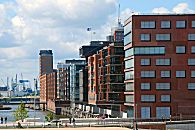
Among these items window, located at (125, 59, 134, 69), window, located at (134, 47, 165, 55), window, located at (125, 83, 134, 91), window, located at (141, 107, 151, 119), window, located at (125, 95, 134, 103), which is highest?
window, located at (134, 47, 165, 55)

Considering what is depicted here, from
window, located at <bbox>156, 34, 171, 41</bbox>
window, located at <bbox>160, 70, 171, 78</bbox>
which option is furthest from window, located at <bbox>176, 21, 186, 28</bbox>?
window, located at <bbox>160, 70, 171, 78</bbox>

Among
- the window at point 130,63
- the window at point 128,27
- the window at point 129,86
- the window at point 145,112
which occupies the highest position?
the window at point 128,27

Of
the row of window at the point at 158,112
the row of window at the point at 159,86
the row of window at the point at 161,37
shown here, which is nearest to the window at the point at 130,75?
the row of window at the point at 159,86

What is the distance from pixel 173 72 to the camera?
127062mm

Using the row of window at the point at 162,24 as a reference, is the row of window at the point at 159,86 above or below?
below

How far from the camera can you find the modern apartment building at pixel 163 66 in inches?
4975

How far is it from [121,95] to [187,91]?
29.5 metres

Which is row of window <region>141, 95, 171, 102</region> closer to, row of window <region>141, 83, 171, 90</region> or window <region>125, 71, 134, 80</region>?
row of window <region>141, 83, 171, 90</region>

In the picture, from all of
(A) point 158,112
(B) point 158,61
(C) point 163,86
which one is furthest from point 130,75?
(A) point 158,112

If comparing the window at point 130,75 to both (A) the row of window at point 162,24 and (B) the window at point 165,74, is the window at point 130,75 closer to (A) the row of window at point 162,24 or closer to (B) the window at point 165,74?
(B) the window at point 165,74

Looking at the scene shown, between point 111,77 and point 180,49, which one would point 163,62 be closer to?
point 180,49

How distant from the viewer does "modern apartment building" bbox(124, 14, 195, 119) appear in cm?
12638

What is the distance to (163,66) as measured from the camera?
127 meters

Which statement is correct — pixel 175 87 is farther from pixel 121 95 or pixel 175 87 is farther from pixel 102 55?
pixel 102 55
